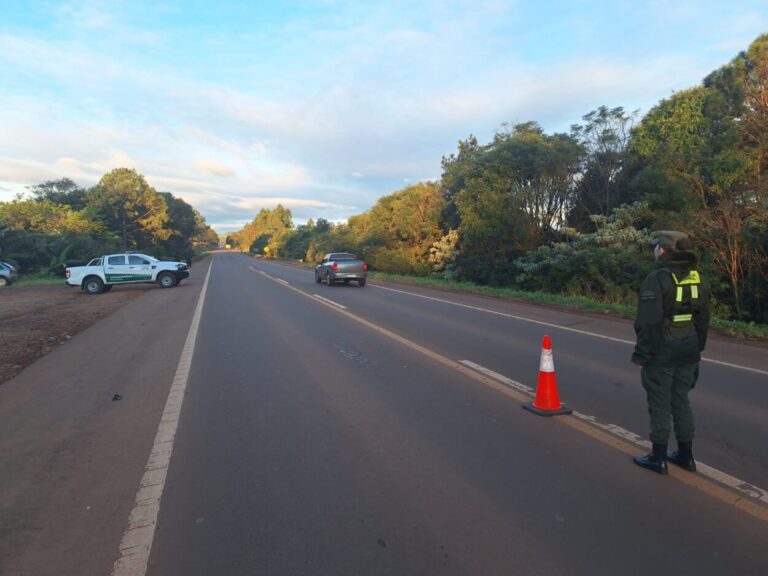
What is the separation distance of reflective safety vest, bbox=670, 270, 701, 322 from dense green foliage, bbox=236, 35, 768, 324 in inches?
412

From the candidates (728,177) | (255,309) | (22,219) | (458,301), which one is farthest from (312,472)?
(22,219)

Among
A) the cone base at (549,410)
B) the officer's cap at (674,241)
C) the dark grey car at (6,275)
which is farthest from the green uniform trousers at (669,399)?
the dark grey car at (6,275)

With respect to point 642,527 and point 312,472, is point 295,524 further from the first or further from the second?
point 642,527

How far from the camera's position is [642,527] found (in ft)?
11.2

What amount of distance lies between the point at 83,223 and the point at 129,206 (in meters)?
10.1

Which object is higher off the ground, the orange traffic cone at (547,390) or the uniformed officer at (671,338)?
the uniformed officer at (671,338)

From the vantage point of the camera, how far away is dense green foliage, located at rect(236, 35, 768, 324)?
13.4 m

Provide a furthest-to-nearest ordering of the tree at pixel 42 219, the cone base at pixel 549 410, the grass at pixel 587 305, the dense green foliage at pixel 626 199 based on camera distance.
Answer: the tree at pixel 42 219, the dense green foliage at pixel 626 199, the grass at pixel 587 305, the cone base at pixel 549 410

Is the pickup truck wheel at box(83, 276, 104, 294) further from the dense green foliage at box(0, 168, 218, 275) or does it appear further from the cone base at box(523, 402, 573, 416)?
the cone base at box(523, 402, 573, 416)

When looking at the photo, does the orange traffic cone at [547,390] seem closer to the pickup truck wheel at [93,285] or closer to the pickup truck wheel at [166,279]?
the pickup truck wheel at [166,279]

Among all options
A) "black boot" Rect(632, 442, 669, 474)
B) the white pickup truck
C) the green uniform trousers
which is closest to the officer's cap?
the green uniform trousers

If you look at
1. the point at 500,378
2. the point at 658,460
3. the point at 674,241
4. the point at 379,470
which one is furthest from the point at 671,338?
the point at 500,378

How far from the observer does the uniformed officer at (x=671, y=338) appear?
13.6 feet

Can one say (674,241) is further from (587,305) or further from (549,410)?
(587,305)
